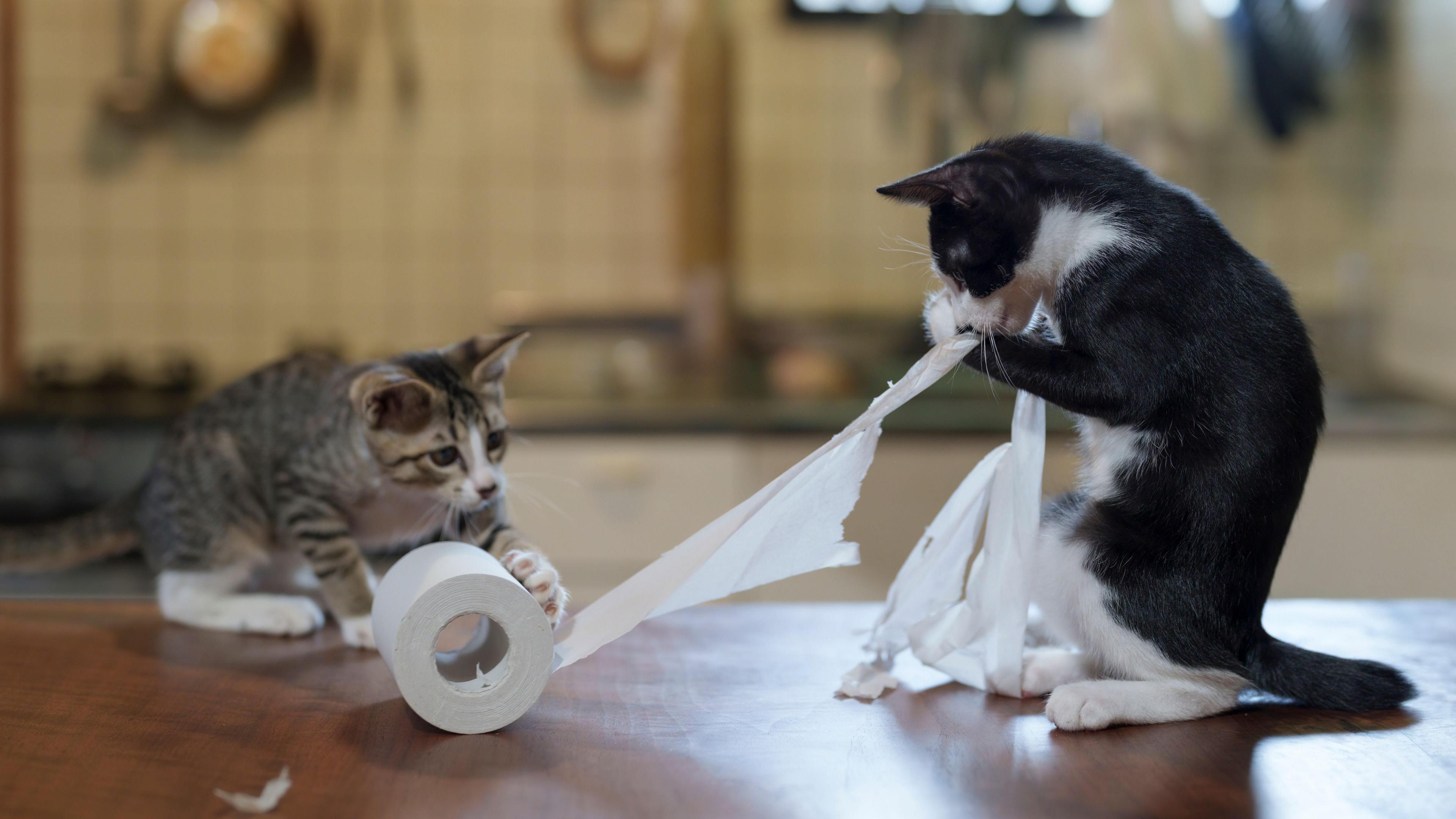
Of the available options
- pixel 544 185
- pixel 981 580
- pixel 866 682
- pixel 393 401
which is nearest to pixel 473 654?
pixel 393 401

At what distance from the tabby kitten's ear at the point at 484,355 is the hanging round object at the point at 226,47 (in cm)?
196

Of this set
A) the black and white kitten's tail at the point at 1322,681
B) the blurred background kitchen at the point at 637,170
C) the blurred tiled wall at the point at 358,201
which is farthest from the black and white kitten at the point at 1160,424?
the blurred tiled wall at the point at 358,201

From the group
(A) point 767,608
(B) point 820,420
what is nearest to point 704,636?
(A) point 767,608

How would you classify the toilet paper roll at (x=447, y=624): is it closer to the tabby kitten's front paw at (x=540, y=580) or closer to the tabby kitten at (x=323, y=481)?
the tabby kitten's front paw at (x=540, y=580)

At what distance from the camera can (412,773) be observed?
2.45 ft

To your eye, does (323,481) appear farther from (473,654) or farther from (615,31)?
(615,31)

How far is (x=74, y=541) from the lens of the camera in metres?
1.29

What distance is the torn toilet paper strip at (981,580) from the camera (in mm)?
924

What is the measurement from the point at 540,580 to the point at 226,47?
2340 millimetres

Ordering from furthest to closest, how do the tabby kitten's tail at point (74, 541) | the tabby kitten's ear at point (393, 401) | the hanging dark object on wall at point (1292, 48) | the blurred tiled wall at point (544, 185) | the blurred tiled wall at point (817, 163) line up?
the blurred tiled wall at point (817, 163) → the blurred tiled wall at point (544, 185) → the hanging dark object on wall at point (1292, 48) → the tabby kitten's tail at point (74, 541) → the tabby kitten's ear at point (393, 401)

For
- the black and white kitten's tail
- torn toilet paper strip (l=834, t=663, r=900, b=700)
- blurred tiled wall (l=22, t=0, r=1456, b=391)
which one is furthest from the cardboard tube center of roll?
blurred tiled wall (l=22, t=0, r=1456, b=391)

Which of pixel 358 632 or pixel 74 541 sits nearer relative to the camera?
pixel 358 632

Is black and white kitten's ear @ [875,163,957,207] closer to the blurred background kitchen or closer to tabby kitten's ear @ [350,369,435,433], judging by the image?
tabby kitten's ear @ [350,369,435,433]

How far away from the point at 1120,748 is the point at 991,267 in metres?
0.40
